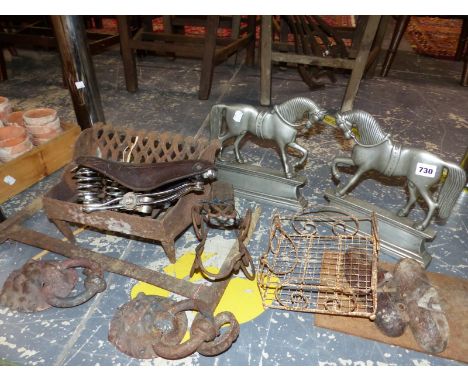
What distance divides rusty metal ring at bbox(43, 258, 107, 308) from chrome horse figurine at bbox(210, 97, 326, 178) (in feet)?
3.73

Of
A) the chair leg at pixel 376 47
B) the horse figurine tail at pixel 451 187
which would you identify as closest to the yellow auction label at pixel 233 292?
the horse figurine tail at pixel 451 187

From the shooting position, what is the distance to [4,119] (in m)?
2.95

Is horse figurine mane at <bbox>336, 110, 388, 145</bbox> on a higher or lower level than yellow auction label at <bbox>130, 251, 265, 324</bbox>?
higher

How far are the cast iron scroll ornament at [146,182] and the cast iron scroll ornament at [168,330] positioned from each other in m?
0.50

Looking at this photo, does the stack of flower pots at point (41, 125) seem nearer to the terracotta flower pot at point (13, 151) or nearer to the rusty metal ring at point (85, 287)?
the terracotta flower pot at point (13, 151)

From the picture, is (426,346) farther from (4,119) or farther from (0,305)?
(4,119)

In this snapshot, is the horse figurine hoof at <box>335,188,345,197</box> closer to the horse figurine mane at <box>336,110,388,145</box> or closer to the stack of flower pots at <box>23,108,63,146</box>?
the horse figurine mane at <box>336,110,388,145</box>

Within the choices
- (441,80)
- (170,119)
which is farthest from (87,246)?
(441,80)

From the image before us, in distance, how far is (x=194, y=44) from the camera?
431cm

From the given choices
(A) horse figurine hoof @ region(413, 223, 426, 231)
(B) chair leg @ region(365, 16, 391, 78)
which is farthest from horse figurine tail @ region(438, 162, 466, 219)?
(B) chair leg @ region(365, 16, 391, 78)

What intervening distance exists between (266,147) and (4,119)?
2097mm

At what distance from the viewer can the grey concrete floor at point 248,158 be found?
1.69 meters

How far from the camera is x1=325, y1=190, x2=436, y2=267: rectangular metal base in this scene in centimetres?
201

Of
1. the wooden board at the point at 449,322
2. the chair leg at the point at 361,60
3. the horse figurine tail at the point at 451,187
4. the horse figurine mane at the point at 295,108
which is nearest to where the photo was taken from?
the wooden board at the point at 449,322
